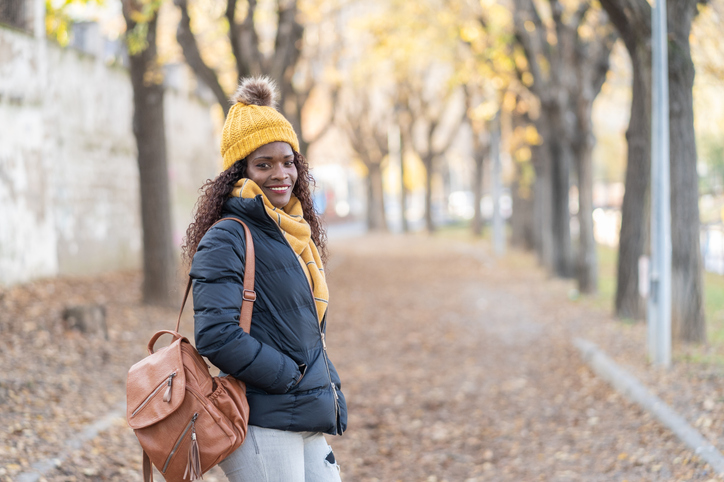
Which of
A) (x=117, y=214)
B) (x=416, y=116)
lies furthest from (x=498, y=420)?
(x=416, y=116)

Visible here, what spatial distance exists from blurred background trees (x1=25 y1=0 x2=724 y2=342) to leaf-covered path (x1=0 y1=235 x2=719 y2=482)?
1.76 m

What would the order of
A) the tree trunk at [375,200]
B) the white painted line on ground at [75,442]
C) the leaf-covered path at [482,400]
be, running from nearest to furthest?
the white painted line on ground at [75,442]
the leaf-covered path at [482,400]
the tree trunk at [375,200]

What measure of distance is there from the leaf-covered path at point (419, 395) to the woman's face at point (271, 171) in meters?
2.61

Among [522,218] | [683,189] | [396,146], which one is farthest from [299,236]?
[396,146]

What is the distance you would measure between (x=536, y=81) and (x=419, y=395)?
27.3 ft

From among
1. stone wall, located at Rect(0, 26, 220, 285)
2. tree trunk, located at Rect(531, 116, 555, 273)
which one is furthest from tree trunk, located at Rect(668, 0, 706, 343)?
stone wall, located at Rect(0, 26, 220, 285)

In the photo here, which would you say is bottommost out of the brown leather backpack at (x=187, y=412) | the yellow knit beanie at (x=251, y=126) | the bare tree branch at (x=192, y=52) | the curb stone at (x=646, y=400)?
the curb stone at (x=646, y=400)

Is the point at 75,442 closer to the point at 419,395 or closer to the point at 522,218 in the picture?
the point at 419,395

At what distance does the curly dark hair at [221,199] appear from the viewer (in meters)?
2.69

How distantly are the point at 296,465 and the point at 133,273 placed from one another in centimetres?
1275

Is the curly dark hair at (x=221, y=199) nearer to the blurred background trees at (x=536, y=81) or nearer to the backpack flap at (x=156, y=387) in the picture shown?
the backpack flap at (x=156, y=387)

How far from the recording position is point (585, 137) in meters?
13.4

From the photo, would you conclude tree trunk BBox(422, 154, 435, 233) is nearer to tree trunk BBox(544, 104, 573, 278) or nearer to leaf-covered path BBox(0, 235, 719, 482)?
tree trunk BBox(544, 104, 573, 278)

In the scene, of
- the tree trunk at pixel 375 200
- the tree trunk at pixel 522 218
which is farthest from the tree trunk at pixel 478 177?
the tree trunk at pixel 375 200
